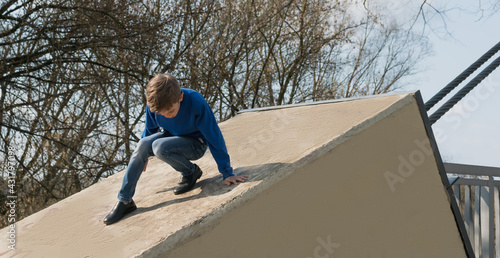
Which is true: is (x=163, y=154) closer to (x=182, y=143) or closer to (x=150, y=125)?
(x=182, y=143)

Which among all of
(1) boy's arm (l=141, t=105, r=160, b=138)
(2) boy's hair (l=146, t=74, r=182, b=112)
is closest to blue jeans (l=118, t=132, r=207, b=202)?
(1) boy's arm (l=141, t=105, r=160, b=138)

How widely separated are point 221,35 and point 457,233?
6.04 m

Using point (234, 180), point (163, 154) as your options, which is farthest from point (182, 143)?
point (234, 180)

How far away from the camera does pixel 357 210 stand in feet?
9.00

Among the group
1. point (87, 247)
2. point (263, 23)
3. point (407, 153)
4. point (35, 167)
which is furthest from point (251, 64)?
point (87, 247)

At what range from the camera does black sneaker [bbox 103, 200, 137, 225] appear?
9.23 ft

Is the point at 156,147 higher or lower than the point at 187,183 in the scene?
higher

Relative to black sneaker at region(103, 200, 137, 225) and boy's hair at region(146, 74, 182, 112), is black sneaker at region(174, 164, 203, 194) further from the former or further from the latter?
boy's hair at region(146, 74, 182, 112)

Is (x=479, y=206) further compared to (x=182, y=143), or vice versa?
(x=479, y=206)

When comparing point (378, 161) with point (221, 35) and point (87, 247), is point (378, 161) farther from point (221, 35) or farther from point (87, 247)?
point (221, 35)

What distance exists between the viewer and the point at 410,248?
9.73ft

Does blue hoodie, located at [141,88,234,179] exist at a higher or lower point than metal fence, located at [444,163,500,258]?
higher

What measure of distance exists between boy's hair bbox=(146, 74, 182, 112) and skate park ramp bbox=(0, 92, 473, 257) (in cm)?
60

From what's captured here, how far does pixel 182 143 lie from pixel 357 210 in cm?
117
